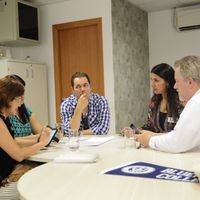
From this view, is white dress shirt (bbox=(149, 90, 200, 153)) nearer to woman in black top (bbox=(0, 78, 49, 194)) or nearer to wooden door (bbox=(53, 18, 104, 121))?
woman in black top (bbox=(0, 78, 49, 194))

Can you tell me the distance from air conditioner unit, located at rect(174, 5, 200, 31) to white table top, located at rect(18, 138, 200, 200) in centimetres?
343

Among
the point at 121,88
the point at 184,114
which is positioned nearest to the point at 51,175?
the point at 184,114

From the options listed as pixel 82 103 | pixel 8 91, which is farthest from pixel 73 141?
pixel 82 103

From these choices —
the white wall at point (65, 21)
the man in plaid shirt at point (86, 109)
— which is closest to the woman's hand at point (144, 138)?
the man in plaid shirt at point (86, 109)

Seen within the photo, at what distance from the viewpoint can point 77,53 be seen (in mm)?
4527

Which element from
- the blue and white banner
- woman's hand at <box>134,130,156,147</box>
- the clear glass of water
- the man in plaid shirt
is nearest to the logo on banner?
the blue and white banner

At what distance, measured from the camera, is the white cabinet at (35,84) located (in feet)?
14.0

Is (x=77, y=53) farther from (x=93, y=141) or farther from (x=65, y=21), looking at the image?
(x=93, y=141)

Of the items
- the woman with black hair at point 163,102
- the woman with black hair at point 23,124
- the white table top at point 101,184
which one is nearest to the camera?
the white table top at point 101,184

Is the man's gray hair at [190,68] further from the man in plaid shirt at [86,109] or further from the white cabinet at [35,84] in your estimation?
the white cabinet at [35,84]

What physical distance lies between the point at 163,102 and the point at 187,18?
235cm

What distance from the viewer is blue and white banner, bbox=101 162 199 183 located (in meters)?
1.29

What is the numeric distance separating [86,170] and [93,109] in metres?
1.62

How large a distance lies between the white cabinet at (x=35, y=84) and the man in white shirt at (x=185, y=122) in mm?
2647
